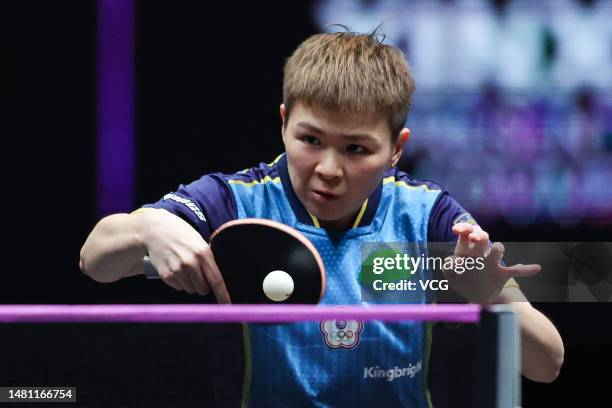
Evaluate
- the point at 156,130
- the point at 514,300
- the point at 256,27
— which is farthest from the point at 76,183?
the point at 514,300

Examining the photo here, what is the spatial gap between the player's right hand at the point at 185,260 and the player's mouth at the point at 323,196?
0.94ft

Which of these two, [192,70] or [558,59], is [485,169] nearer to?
[558,59]

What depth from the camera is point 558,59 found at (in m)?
3.57

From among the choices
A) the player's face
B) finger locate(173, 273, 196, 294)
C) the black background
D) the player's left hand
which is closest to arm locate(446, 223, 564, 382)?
the player's left hand

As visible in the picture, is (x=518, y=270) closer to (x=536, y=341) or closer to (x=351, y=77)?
(x=536, y=341)

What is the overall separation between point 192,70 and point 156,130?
240mm

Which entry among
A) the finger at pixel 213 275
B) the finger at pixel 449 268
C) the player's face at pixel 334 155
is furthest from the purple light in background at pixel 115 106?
the finger at pixel 213 275

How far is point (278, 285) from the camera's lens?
5.95 feet

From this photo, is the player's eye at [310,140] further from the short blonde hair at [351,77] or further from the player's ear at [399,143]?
the player's ear at [399,143]

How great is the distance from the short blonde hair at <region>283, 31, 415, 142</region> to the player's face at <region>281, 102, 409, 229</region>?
0.08 ft

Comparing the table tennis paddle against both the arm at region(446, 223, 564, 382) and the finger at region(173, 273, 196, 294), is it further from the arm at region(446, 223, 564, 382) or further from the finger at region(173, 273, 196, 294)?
the arm at region(446, 223, 564, 382)

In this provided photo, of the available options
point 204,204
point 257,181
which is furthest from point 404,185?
point 204,204

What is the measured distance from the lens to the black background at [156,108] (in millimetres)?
3736

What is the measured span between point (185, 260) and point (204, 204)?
39 centimetres
